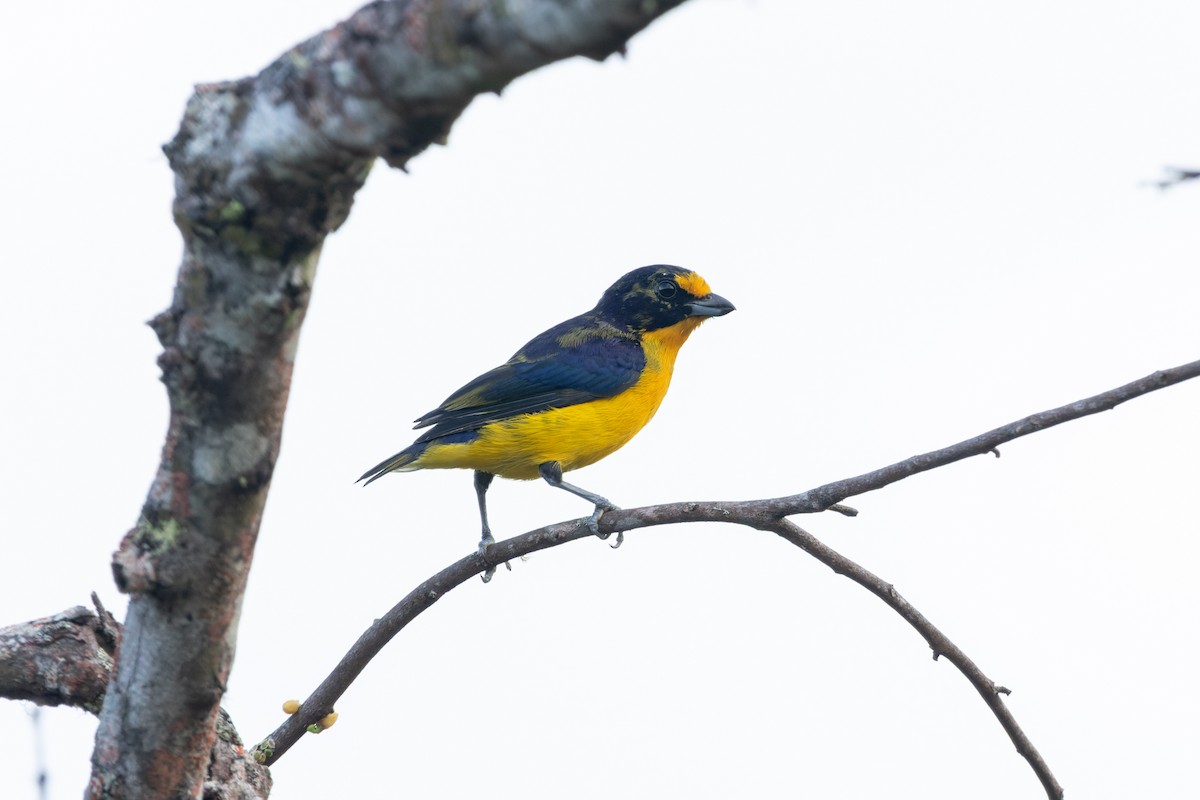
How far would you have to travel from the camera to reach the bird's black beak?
26.8 ft

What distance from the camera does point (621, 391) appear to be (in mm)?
7453

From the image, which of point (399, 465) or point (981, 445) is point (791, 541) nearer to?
point (981, 445)

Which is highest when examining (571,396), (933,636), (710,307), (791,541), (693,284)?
(693,284)

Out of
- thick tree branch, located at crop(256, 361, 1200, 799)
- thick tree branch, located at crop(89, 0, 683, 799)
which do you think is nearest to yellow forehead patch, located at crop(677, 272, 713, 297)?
thick tree branch, located at crop(256, 361, 1200, 799)

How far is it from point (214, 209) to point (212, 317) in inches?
9.6

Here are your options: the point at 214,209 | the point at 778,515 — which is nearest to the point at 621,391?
the point at 778,515

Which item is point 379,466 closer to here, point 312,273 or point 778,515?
point 778,515

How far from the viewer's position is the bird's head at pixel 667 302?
8.19m

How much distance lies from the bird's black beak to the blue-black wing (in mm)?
416

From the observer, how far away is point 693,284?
8.21m

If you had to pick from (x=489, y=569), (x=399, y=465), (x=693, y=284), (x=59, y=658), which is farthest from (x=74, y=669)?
(x=693, y=284)

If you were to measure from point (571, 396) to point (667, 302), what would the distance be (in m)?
1.21

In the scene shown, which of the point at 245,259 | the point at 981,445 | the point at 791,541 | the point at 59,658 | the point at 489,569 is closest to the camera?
the point at 245,259

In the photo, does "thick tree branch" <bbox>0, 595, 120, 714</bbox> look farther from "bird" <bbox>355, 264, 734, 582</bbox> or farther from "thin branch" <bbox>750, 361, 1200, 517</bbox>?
"bird" <bbox>355, 264, 734, 582</bbox>
